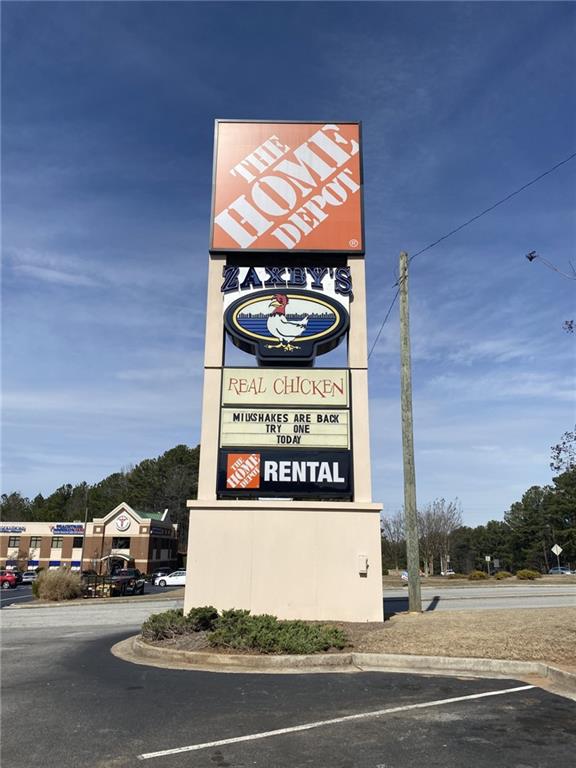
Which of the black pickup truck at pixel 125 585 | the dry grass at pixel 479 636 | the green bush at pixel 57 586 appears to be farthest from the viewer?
the black pickup truck at pixel 125 585

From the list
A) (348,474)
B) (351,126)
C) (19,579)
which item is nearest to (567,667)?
(348,474)

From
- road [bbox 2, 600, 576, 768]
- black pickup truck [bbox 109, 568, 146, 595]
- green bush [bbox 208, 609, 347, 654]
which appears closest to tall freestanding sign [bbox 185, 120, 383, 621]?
green bush [bbox 208, 609, 347, 654]

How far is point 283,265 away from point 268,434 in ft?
16.8

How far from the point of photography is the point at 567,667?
8.48m

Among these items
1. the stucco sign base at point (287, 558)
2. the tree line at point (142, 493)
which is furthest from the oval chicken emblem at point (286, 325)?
the tree line at point (142, 493)

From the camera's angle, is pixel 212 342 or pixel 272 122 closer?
pixel 212 342

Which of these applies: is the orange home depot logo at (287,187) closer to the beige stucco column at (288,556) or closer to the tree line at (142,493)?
the beige stucco column at (288,556)

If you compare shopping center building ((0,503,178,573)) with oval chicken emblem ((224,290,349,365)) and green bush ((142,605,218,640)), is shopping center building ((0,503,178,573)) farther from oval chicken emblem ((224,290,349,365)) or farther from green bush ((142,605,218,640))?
green bush ((142,605,218,640))

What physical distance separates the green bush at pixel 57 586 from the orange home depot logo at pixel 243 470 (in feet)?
61.0

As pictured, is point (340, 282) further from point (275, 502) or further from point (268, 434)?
point (275, 502)

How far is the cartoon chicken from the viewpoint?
52.9 feet

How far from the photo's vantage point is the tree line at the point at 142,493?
88.1 metres

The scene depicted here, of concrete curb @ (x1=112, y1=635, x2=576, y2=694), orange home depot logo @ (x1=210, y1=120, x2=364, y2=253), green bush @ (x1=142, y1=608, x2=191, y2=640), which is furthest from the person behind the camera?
orange home depot logo @ (x1=210, y1=120, x2=364, y2=253)

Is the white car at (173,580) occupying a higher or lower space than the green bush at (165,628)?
lower
